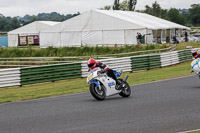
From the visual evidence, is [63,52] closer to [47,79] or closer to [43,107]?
[47,79]

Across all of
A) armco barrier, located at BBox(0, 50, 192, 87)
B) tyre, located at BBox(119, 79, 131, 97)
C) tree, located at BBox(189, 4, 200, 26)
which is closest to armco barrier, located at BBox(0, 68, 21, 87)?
armco barrier, located at BBox(0, 50, 192, 87)

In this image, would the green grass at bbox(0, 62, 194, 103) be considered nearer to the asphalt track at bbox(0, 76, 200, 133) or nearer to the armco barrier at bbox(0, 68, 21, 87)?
the armco barrier at bbox(0, 68, 21, 87)

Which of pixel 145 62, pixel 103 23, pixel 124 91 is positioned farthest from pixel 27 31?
pixel 124 91

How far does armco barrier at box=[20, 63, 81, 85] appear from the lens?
850 inches

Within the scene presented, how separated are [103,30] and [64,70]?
30.5 meters

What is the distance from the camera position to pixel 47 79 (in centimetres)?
2234

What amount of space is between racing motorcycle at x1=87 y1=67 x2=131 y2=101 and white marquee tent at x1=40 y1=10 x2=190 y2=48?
36598 mm

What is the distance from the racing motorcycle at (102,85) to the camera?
12477mm

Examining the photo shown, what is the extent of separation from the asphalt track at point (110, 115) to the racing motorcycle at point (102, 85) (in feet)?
0.81

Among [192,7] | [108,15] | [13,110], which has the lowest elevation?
[13,110]

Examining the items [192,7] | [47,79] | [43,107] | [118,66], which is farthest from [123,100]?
[192,7]

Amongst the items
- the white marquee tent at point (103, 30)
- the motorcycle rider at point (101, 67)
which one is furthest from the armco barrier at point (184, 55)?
the motorcycle rider at point (101, 67)

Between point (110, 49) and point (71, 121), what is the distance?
3180 centimetres

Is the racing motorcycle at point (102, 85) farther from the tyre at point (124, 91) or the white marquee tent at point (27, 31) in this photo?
the white marquee tent at point (27, 31)
